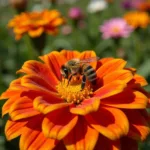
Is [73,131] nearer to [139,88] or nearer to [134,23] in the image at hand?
[139,88]

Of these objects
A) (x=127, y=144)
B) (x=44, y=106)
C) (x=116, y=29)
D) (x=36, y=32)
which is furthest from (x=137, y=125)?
(x=116, y=29)

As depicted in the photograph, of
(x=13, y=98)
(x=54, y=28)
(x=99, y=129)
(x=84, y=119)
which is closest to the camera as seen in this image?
(x=99, y=129)

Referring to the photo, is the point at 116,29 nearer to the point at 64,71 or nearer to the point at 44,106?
the point at 64,71

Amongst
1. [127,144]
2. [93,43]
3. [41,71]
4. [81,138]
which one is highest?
[41,71]

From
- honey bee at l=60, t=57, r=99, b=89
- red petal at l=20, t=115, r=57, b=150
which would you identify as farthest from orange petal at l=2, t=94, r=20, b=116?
honey bee at l=60, t=57, r=99, b=89

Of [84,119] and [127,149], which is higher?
[84,119]

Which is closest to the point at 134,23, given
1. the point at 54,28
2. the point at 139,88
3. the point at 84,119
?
the point at 54,28
